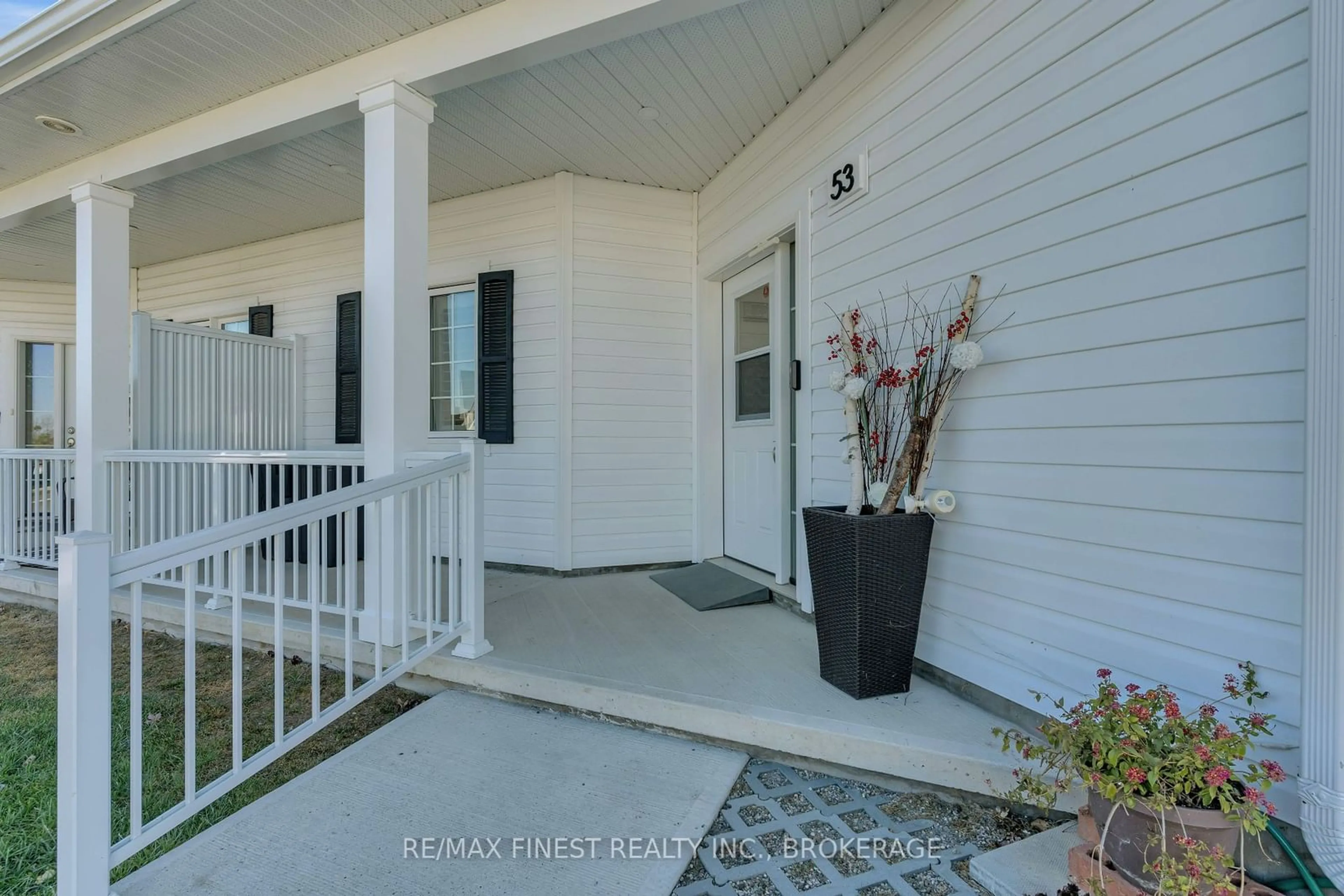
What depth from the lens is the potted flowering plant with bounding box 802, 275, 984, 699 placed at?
2.17 meters

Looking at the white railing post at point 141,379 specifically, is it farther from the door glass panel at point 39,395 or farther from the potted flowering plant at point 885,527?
the door glass panel at point 39,395

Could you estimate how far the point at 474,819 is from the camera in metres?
1.81

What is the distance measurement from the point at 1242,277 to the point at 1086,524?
75cm

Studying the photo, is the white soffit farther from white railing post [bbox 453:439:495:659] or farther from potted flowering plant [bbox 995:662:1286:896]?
potted flowering plant [bbox 995:662:1286:896]

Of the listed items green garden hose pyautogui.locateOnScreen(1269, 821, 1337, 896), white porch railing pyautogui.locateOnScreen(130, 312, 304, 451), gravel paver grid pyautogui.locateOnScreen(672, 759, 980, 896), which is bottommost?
gravel paver grid pyautogui.locateOnScreen(672, 759, 980, 896)

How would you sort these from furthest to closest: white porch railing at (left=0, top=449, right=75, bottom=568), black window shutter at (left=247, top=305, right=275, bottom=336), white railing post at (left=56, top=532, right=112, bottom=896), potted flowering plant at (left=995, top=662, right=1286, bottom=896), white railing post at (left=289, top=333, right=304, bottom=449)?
black window shutter at (left=247, top=305, right=275, bottom=336), white railing post at (left=289, top=333, right=304, bottom=449), white porch railing at (left=0, top=449, right=75, bottom=568), white railing post at (left=56, top=532, right=112, bottom=896), potted flowering plant at (left=995, top=662, right=1286, bottom=896)

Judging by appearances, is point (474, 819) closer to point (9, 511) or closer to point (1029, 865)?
point (1029, 865)

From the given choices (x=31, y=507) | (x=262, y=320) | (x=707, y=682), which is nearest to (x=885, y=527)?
(x=707, y=682)

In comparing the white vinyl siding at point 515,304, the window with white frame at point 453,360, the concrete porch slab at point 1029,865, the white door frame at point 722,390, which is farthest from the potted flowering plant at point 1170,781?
the window with white frame at point 453,360

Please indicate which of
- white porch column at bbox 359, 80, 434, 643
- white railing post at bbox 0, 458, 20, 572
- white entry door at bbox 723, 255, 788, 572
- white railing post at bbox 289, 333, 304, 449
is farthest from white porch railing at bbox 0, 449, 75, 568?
white entry door at bbox 723, 255, 788, 572

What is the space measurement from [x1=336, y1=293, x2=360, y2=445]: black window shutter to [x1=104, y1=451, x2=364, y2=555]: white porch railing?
3.49ft

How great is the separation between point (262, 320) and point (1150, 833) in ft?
21.6

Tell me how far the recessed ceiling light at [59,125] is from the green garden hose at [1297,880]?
5.75m

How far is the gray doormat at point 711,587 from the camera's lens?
3.42 meters
